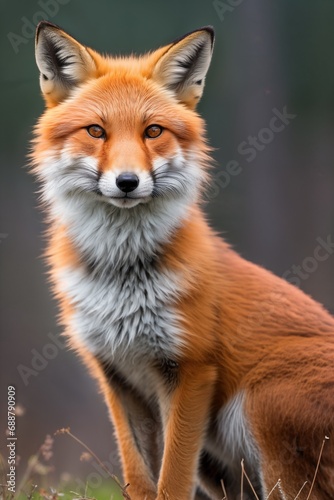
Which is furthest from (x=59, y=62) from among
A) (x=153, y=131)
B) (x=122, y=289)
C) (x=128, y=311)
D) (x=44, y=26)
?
(x=128, y=311)

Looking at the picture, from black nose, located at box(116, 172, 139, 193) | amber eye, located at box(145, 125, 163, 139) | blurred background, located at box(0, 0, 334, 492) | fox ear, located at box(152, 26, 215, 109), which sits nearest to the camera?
black nose, located at box(116, 172, 139, 193)

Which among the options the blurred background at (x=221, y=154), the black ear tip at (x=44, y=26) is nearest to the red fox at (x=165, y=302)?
the black ear tip at (x=44, y=26)

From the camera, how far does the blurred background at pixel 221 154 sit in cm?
568

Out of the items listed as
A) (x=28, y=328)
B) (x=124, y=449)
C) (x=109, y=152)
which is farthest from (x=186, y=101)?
(x=28, y=328)

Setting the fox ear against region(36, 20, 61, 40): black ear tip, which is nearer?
region(36, 20, 61, 40): black ear tip

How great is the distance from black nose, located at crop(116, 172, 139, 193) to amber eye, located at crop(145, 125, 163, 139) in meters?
0.33

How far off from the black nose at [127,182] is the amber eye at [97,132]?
31 centimetres

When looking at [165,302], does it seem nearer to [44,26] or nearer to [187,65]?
[187,65]

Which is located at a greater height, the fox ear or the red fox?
the fox ear

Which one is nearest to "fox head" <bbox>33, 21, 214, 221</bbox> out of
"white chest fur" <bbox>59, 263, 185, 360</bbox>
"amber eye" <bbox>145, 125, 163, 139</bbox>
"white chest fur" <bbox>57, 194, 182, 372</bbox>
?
"amber eye" <bbox>145, 125, 163, 139</bbox>

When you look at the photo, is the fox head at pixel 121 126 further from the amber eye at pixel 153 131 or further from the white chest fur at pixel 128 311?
the white chest fur at pixel 128 311

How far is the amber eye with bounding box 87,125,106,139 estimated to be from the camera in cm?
356

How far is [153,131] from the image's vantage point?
362 centimetres

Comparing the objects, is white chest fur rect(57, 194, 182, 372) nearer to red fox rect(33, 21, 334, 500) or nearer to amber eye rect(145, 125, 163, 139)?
red fox rect(33, 21, 334, 500)
